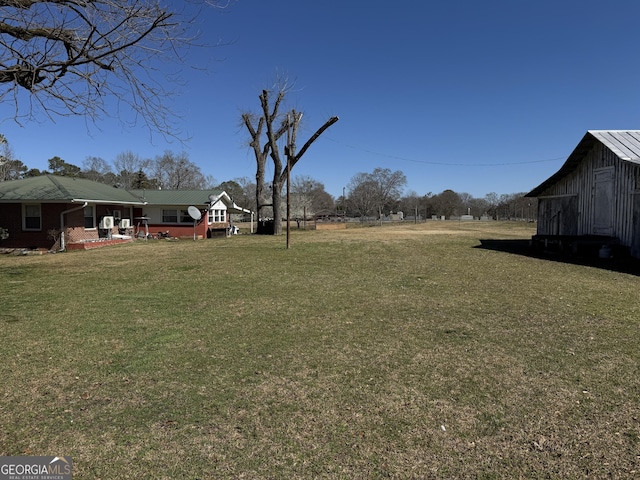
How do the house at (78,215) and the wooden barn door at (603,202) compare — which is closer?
the wooden barn door at (603,202)

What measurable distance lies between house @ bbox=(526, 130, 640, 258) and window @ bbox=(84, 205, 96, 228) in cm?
2118

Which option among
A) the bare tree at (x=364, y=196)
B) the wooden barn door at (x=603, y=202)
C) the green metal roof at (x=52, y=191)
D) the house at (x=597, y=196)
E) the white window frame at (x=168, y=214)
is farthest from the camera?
the bare tree at (x=364, y=196)

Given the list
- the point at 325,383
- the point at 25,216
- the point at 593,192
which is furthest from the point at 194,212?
the point at 325,383

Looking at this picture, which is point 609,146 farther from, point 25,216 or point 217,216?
point 25,216

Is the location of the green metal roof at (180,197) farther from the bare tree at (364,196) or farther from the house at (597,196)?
the bare tree at (364,196)

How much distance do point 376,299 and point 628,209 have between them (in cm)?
1087

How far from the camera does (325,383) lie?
11.6 ft

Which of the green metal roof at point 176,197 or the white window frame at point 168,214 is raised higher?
the green metal roof at point 176,197

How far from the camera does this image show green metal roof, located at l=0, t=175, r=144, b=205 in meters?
17.4

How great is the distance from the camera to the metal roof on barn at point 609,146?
12984 mm

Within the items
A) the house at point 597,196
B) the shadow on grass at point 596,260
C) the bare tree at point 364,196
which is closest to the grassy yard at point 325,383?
the shadow on grass at point 596,260

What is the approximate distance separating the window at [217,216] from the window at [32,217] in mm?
11004

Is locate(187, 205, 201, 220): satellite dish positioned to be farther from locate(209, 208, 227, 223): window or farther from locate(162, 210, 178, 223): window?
locate(209, 208, 227, 223): window

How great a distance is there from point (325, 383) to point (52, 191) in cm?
1963
